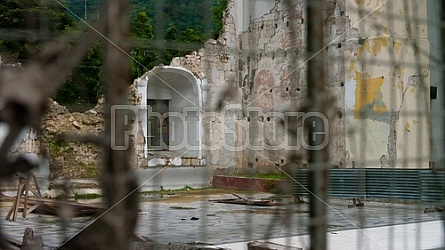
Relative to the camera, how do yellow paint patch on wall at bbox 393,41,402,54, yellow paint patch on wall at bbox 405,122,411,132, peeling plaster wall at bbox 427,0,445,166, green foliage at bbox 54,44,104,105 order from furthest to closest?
yellow paint patch on wall at bbox 405,122,411,132 < yellow paint patch on wall at bbox 393,41,402,54 < peeling plaster wall at bbox 427,0,445,166 < green foliage at bbox 54,44,104,105

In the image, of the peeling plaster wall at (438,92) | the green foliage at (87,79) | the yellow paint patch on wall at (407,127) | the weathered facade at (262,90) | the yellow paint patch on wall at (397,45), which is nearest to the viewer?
the green foliage at (87,79)

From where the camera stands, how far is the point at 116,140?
0.84 ft

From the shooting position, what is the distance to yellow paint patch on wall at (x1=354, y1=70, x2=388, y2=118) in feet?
2.38

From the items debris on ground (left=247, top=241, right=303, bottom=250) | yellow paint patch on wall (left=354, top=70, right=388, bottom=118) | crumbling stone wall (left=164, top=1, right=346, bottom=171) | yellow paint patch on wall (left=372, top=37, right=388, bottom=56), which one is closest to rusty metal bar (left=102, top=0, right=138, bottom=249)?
crumbling stone wall (left=164, top=1, right=346, bottom=171)

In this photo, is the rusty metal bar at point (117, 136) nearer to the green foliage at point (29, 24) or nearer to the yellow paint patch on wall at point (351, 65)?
the green foliage at point (29, 24)

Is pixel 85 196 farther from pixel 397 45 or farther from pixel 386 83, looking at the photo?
pixel 386 83

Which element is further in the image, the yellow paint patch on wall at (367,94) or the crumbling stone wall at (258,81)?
the yellow paint patch on wall at (367,94)

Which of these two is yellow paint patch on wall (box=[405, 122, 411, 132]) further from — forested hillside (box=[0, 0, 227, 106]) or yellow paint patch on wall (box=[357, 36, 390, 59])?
forested hillside (box=[0, 0, 227, 106])

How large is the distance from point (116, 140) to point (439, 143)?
499 mm

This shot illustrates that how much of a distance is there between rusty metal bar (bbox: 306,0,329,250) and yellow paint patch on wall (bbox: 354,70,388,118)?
0.29m

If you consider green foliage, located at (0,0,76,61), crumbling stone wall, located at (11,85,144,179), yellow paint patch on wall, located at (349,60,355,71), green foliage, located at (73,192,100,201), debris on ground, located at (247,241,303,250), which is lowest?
debris on ground, located at (247,241,303,250)

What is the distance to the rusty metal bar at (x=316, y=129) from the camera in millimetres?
346

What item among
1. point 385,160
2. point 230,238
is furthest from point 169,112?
point 230,238

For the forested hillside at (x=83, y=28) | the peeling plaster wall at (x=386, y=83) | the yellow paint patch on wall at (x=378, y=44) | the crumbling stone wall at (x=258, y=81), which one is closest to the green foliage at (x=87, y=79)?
the forested hillside at (x=83, y=28)
